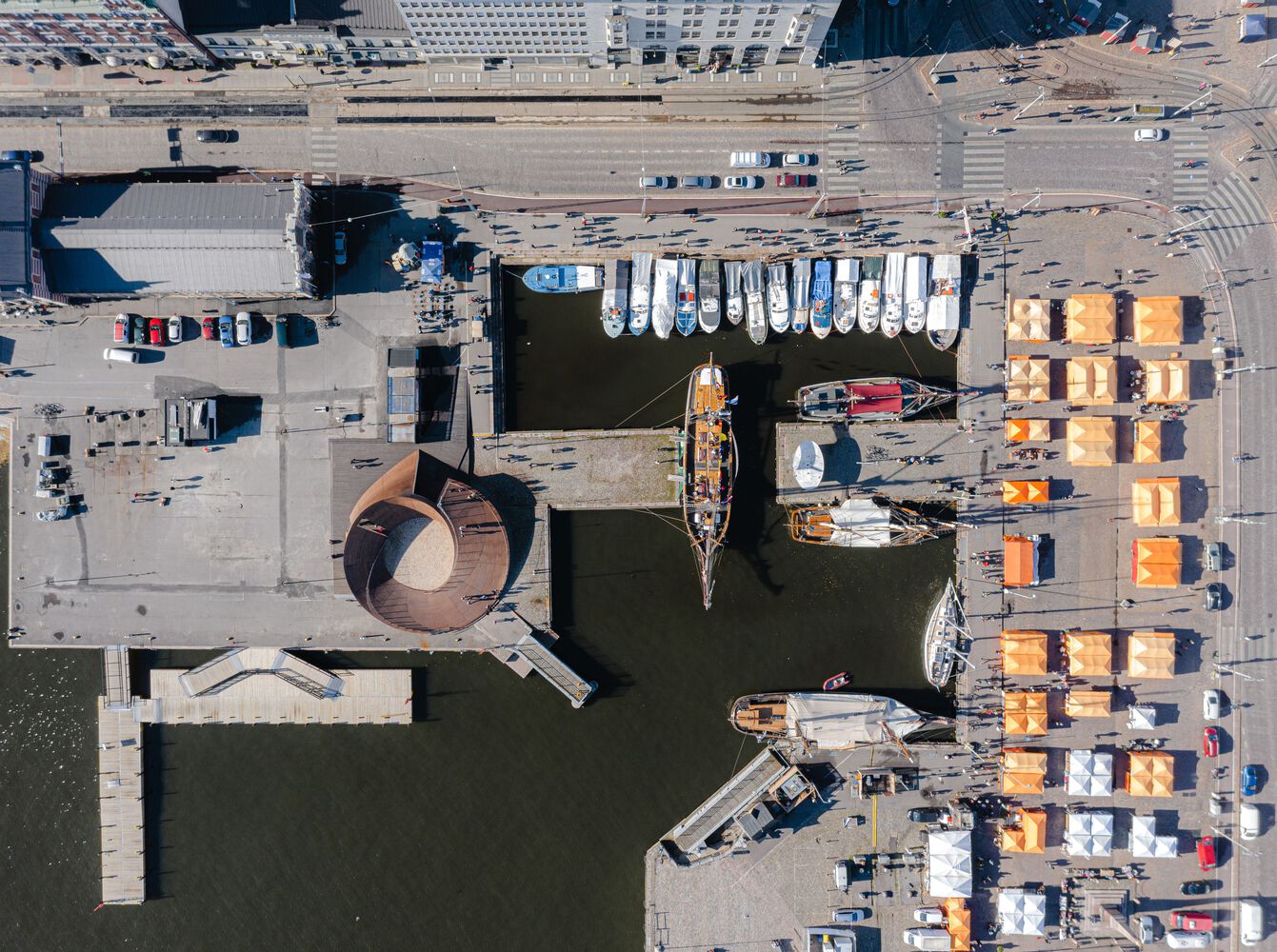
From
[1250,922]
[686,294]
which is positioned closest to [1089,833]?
[1250,922]

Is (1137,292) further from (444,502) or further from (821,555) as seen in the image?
(444,502)

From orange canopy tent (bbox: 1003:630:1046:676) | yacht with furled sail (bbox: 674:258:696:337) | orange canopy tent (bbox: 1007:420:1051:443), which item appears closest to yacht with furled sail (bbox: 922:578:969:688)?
orange canopy tent (bbox: 1003:630:1046:676)

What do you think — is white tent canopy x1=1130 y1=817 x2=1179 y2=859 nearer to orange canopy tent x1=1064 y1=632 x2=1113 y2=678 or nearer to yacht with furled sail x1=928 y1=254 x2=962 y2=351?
orange canopy tent x1=1064 y1=632 x2=1113 y2=678

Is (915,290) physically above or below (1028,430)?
above

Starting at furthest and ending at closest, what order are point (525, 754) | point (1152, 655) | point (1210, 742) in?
point (525, 754) < point (1210, 742) < point (1152, 655)

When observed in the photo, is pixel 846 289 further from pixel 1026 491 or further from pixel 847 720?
pixel 847 720

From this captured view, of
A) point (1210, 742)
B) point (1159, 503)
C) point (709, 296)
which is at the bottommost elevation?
point (1210, 742)

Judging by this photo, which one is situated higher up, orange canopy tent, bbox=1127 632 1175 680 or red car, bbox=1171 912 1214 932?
orange canopy tent, bbox=1127 632 1175 680
